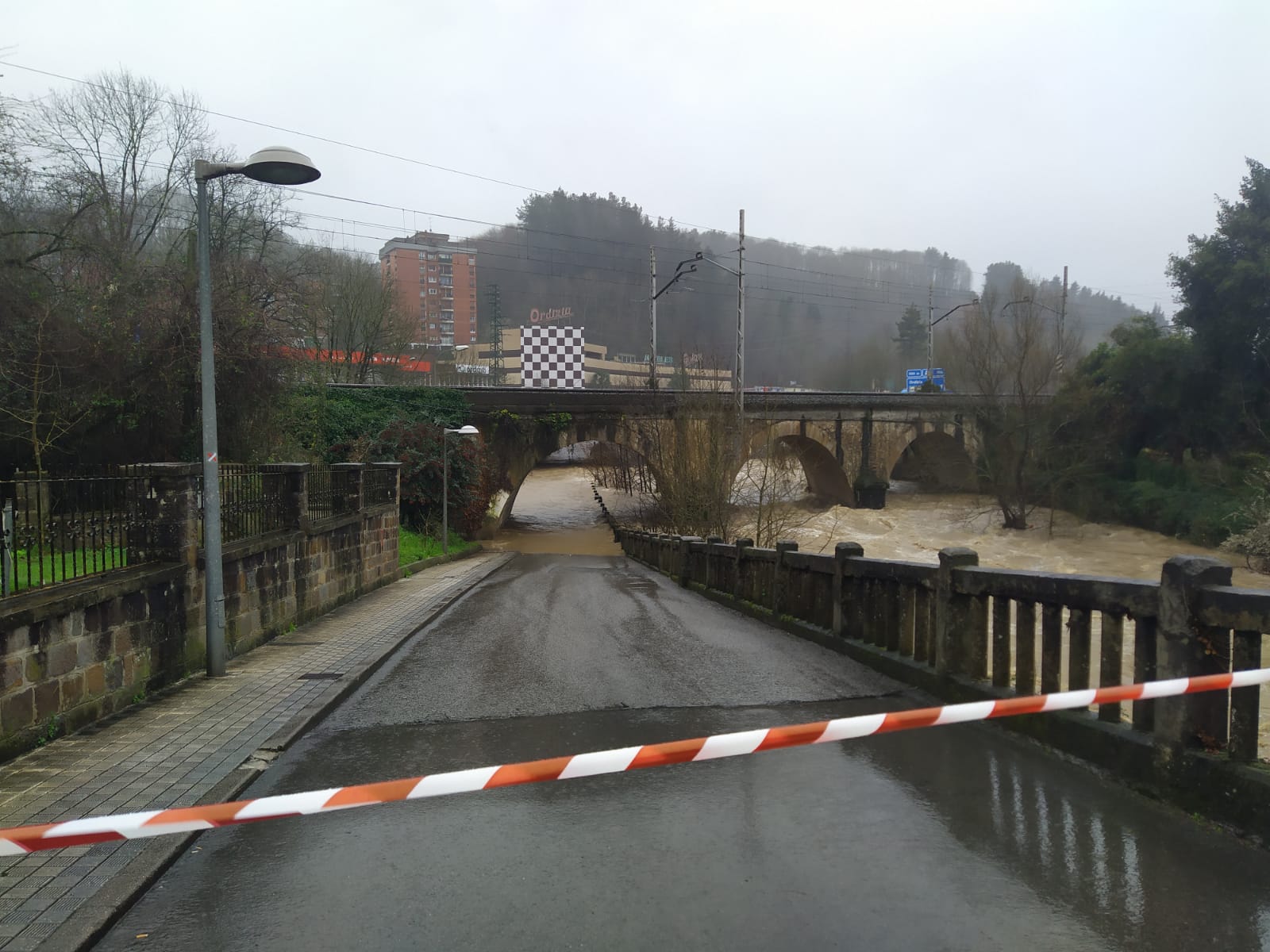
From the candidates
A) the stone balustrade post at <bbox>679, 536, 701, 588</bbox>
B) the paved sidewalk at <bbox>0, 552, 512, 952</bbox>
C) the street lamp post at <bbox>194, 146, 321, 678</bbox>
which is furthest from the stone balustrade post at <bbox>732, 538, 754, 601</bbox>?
the street lamp post at <bbox>194, 146, 321, 678</bbox>

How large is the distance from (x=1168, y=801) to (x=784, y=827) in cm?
186

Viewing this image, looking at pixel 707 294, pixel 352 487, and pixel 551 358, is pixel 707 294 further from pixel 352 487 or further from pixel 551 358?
pixel 352 487

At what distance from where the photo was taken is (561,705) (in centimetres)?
643

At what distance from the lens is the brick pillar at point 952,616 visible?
6.04m

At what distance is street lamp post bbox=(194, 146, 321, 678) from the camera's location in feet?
23.3

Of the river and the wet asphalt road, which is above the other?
the wet asphalt road

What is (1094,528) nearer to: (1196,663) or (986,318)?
(986,318)

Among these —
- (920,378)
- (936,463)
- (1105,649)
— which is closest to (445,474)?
(1105,649)

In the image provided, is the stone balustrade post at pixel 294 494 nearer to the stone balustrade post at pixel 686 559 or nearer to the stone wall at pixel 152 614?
the stone wall at pixel 152 614

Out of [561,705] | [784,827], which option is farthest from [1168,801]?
[561,705]

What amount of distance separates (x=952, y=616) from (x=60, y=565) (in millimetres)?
6373

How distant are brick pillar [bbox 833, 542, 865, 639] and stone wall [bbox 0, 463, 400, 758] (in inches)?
238

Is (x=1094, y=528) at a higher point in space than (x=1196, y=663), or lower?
lower

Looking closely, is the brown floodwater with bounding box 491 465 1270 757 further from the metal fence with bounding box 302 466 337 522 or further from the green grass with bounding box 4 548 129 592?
the green grass with bounding box 4 548 129 592
